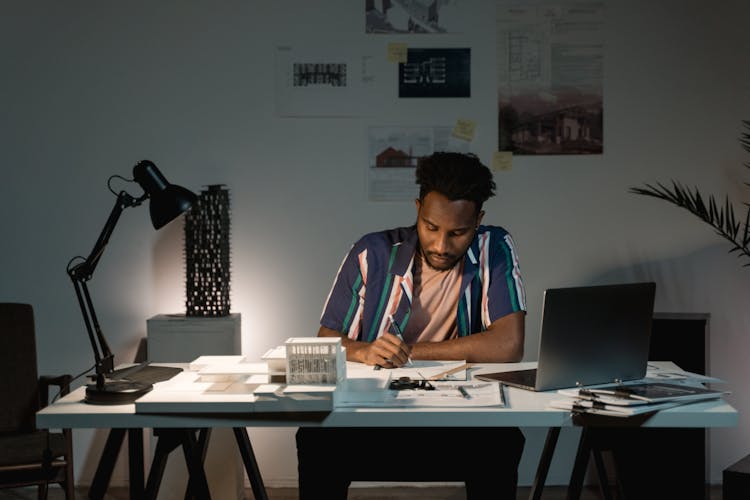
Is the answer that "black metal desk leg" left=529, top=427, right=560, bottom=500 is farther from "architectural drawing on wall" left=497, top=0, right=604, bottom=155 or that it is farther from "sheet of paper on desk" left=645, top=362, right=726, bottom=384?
"architectural drawing on wall" left=497, top=0, right=604, bottom=155

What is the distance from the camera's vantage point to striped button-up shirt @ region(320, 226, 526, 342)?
8.34 ft

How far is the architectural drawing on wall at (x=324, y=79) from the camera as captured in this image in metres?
3.49

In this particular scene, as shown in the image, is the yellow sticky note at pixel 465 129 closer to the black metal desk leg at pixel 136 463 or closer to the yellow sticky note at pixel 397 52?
the yellow sticky note at pixel 397 52

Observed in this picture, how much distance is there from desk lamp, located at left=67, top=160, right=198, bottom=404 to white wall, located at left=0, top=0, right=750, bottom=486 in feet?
4.88

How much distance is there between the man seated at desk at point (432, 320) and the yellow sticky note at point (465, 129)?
0.93m

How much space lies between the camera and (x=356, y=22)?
349cm

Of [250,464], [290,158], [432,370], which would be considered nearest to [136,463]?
[250,464]

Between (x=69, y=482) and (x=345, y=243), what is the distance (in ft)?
4.83

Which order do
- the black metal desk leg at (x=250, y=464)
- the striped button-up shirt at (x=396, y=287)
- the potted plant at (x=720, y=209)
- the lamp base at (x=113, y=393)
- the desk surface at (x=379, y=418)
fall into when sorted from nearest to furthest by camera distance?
the desk surface at (x=379, y=418)
the lamp base at (x=113, y=393)
the black metal desk leg at (x=250, y=464)
the striped button-up shirt at (x=396, y=287)
the potted plant at (x=720, y=209)

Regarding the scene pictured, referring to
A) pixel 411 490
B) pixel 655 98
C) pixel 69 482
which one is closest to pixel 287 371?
pixel 69 482

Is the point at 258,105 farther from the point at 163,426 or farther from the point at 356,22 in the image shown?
the point at 163,426

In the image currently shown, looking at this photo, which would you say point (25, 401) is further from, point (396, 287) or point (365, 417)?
point (365, 417)

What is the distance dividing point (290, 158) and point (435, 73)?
74cm

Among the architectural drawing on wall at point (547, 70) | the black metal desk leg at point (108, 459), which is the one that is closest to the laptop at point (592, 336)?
the black metal desk leg at point (108, 459)
